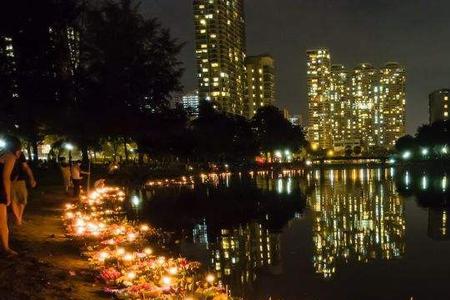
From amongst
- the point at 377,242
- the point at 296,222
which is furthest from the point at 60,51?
the point at 377,242

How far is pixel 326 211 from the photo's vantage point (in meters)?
23.9

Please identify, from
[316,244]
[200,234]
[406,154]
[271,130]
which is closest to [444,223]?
[316,244]

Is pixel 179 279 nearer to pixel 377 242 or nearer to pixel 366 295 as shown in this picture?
pixel 366 295

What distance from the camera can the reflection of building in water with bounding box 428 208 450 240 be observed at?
55.4 feet

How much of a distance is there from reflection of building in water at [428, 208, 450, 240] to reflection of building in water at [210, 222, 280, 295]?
17.6 feet

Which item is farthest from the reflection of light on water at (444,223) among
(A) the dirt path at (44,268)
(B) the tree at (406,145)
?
(B) the tree at (406,145)

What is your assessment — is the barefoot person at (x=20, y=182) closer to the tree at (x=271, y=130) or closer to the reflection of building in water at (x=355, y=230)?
the reflection of building in water at (x=355, y=230)

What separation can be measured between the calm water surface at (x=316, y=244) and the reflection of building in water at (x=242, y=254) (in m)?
0.03

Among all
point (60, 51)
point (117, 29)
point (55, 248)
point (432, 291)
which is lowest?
point (432, 291)

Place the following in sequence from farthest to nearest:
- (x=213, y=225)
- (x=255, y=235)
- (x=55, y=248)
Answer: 1. (x=213, y=225)
2. (x=255, y=235)
3. (x=55, y=248)

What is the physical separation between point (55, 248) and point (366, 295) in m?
7.38

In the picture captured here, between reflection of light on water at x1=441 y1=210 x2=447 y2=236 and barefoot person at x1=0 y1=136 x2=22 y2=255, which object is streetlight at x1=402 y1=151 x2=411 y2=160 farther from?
barefoot person at x1=0 y1=136 x2=22 y2=255

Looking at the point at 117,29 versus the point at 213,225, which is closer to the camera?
the point at 213,225

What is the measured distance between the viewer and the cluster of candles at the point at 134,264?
29.5 ft
